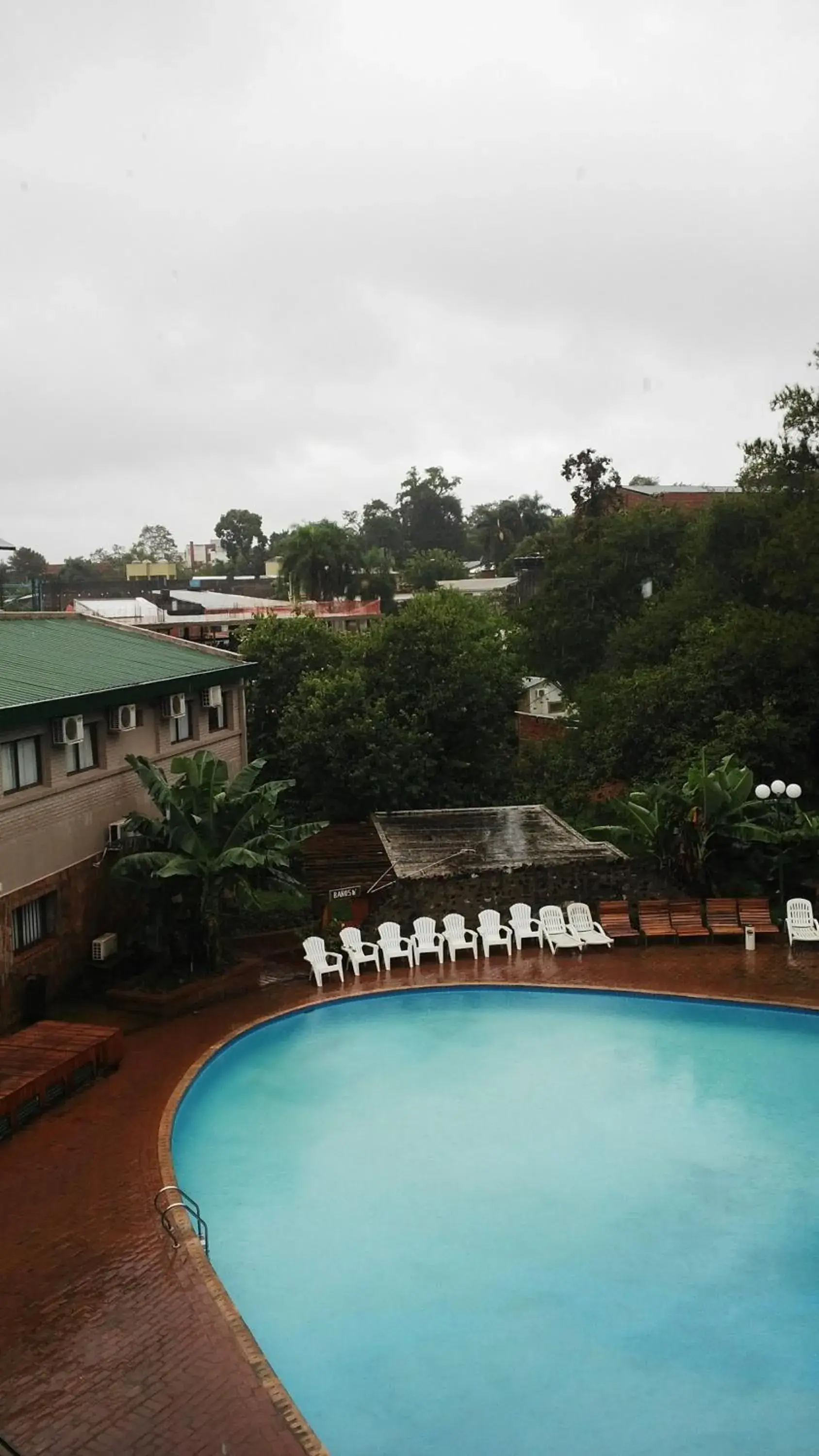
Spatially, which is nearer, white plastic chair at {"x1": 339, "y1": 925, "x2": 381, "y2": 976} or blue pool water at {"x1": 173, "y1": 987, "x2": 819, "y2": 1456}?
blue pool water at {"x1": 173, "y1": 987, "x2": 819, "y2": 1456}

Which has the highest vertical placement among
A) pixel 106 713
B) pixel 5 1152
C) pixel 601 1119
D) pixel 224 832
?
pixel 106 713

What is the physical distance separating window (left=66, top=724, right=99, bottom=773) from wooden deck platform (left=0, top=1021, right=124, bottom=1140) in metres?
4.35

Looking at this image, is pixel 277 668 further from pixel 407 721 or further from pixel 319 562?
pixel 319 562

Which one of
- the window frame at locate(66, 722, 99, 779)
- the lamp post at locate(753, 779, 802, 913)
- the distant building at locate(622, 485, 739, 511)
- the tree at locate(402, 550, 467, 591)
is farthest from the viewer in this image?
the tree at locate(402, 550, 467, 591)

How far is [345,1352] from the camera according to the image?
9.85 metres

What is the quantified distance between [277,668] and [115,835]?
13.2 metres

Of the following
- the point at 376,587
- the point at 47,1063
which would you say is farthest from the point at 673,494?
the point at 47,1063

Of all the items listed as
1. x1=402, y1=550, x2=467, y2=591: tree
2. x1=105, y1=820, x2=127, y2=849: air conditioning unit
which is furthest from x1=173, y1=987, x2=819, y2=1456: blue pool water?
x1=402, y1=550, x2=467, y2=591: tree

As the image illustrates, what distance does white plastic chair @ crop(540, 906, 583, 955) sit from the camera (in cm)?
2023

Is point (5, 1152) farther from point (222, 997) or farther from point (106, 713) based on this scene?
point (106, 713)

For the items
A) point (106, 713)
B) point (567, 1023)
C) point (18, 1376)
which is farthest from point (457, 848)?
point (18, 1376)

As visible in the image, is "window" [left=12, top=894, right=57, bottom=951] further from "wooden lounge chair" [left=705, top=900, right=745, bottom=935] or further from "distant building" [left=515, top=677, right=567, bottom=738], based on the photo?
"distant building" [left=515, top=677, right=567, bottom=738]

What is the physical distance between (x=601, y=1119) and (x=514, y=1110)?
3.86 feet

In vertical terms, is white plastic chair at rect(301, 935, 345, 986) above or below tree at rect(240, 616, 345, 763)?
below
